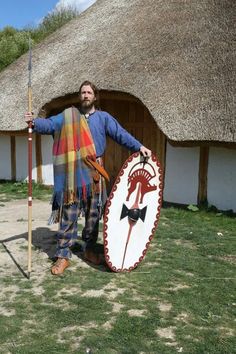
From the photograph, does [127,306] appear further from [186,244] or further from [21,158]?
[21,158]

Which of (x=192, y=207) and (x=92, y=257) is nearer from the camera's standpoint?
(x=92, y=257)

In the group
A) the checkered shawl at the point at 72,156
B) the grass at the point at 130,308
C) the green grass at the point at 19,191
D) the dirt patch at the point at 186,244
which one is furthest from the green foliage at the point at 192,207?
the checkered shawl at the point at 72,156

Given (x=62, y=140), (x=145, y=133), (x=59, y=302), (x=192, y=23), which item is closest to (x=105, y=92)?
(x=145, y=133)

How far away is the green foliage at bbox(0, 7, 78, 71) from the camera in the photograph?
26.3 metres

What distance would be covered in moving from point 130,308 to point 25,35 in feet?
84.2

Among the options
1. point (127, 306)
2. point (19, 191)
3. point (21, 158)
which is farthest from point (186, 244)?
point (21, 158)

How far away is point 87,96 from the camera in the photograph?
15.1ft

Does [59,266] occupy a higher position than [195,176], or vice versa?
[195,176]

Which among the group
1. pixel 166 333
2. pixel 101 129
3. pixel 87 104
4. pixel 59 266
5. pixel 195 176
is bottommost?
pixel 166 333

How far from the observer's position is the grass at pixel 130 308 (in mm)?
3350

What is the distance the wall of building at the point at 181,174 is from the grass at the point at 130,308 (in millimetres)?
3052

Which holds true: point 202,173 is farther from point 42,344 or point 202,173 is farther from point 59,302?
point 42,344

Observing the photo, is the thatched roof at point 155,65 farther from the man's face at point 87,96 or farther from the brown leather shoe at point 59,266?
the brown leather shoe at point 59,266

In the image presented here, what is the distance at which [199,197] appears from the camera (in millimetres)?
8453
